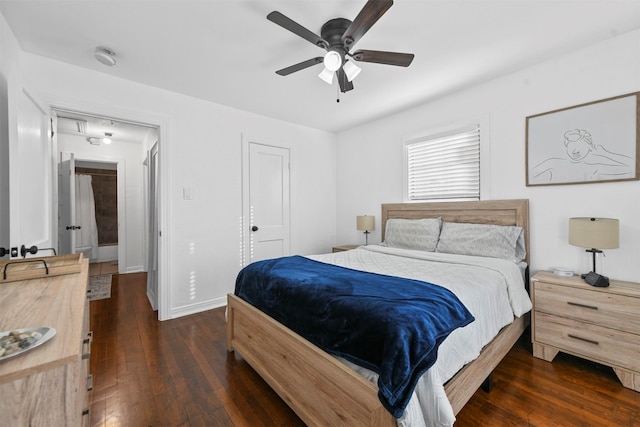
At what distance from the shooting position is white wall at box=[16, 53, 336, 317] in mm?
2639

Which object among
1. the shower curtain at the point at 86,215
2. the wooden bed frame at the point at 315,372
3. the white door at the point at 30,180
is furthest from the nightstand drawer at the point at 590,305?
the shower curtain at the point at 86,215

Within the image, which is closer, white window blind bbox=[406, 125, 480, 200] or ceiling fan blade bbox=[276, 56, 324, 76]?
ceiling fan blade bbox=[276, 56, 324, 76]

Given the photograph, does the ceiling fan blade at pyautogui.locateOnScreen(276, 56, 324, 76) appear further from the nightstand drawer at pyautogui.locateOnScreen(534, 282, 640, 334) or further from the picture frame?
the nightstand drawer at pyautogui.locateOnScreen(534, 282, 640, 334)

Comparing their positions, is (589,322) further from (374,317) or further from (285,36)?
(285,36)

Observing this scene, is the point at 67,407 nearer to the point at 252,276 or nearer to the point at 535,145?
the point at 252,276

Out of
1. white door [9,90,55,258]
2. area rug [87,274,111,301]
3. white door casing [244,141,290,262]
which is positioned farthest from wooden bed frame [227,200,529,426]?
area rug [87,274,111,301]

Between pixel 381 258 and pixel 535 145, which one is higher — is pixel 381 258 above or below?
below

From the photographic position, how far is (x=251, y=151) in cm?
376

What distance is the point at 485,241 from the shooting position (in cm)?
267

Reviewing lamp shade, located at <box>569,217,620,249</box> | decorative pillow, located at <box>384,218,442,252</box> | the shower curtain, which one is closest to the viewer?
lamp shade, located at <box>569,217,620,249</box>

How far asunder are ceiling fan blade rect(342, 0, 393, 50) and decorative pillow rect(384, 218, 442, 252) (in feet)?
6.86

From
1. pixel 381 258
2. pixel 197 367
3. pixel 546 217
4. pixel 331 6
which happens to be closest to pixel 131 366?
pixel 197 367

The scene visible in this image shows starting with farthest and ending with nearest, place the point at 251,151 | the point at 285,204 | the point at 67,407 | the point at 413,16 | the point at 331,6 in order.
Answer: the point at 285,204, the point at 251,151, the point at 413,16, the point at 331,6, the point at 67,407

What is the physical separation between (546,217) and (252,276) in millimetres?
2715
